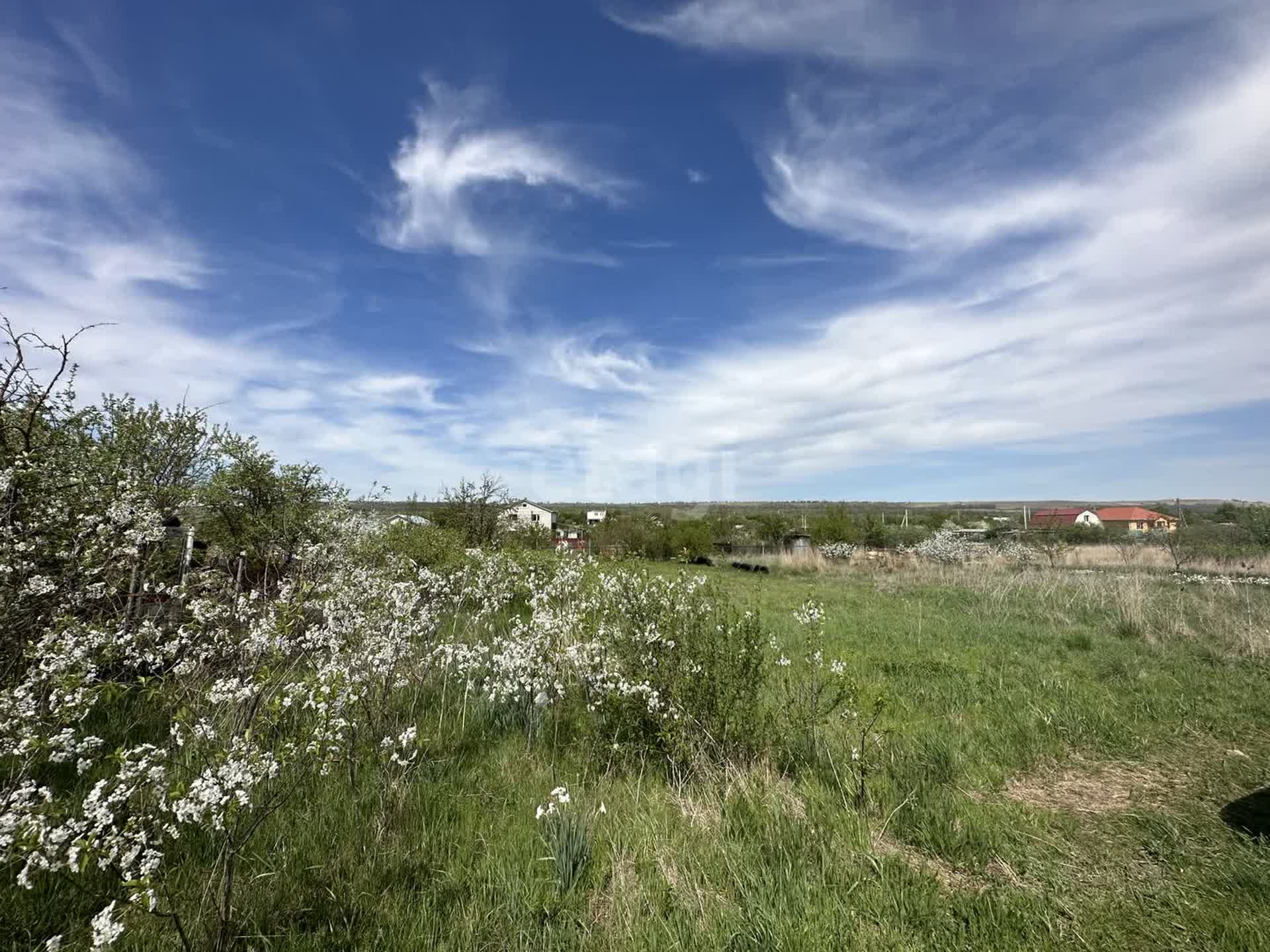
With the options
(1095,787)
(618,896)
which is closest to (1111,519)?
(1095,787)

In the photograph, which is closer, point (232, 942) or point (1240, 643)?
point (232, 942)

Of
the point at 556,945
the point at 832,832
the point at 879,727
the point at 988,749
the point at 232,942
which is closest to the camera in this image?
the point at 232,942

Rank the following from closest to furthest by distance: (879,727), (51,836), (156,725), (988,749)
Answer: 1. (51,836)
2. (156,725)
3. (988,749)
4. (879,727)

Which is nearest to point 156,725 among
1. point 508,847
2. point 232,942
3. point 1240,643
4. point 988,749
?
point 232,942

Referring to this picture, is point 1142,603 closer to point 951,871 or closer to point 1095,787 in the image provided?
point 1095,787

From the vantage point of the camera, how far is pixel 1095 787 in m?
4.70

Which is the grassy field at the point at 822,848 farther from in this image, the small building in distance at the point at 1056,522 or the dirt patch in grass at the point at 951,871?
the small building in distance at the point at 1056,522

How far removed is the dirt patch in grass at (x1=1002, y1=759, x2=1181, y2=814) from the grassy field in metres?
0.02

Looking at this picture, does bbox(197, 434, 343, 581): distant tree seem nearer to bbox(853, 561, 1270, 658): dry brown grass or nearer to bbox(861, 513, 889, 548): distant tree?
bbox(853, 561, 1270, 658): dry brown grass

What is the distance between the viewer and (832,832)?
3688 mm

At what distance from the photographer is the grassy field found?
9.23 ft

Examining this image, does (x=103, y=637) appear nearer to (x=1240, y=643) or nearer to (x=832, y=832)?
(x=832, y=832)

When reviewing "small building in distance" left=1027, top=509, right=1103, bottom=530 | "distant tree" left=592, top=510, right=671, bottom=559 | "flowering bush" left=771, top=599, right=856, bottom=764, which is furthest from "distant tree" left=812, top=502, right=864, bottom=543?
"flowering bush" left=771, top=599, right=856, bottom=764

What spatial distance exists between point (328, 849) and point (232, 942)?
812 millimetres
